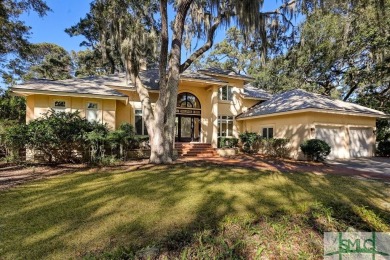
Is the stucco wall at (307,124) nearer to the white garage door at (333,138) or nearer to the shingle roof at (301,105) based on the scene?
the white garage door at (333,138)

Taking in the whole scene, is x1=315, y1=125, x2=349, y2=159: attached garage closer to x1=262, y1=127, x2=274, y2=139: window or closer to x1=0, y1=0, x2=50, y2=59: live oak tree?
x1=262, y1=127, x2=274, y2=139: window

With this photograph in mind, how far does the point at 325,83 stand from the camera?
914 inches

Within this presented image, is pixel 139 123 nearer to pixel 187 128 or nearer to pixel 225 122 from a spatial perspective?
pixel 187 128

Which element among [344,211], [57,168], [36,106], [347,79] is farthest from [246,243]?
[347,79]

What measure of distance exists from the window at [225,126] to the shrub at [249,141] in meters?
1.50

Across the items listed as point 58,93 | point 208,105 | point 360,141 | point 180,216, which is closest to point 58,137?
point 58,93

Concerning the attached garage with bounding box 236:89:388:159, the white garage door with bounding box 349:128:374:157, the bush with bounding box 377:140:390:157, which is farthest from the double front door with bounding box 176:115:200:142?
the bush with bounding box 377:140:390:157

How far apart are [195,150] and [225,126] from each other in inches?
171

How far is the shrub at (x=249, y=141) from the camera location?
641 inches

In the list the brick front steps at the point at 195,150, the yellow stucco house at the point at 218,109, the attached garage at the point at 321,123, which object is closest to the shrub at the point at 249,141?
the yellow stucco house at the point at 218,109

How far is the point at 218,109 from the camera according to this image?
58.1 ft

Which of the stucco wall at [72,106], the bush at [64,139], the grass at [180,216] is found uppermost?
the stucco wall at [72,106]

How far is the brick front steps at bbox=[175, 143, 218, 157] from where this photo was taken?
1467cm

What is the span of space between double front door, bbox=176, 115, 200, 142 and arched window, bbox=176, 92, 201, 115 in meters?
0.39
